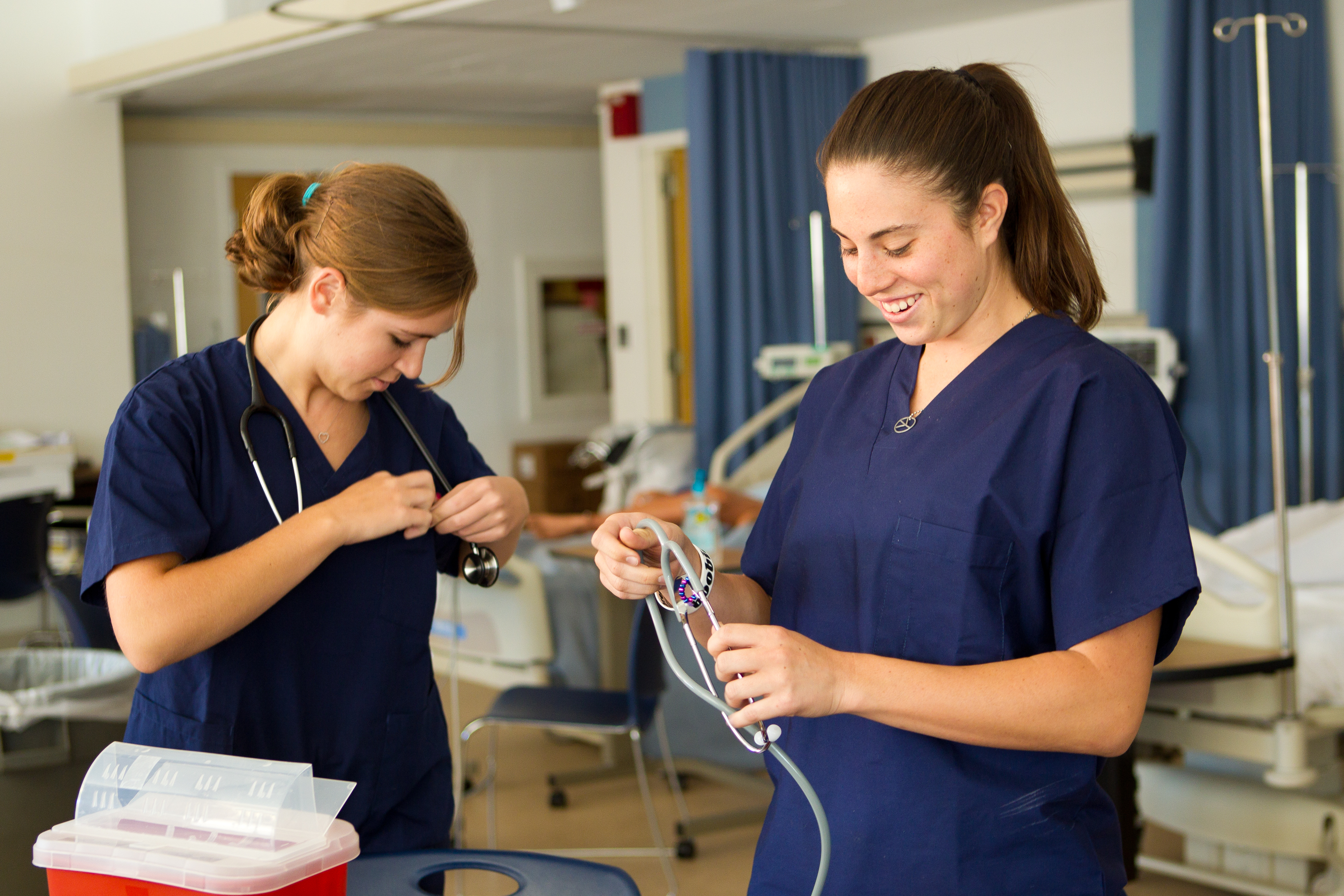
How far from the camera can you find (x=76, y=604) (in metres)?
2.60

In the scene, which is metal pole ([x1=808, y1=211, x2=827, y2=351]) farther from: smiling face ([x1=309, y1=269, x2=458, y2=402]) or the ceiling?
smiling face ([x1=309, y1=269, x2=458, y2=402])

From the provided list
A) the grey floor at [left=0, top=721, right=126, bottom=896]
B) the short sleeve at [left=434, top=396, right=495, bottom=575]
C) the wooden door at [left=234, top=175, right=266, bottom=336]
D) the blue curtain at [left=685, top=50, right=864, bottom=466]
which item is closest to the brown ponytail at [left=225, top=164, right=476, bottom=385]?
the short sleeve at [left=434, top=396, right=495, bottom=575]

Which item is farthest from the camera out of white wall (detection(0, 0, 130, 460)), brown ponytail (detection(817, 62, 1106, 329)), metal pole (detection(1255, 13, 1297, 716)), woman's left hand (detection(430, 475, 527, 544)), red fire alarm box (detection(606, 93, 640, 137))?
red fire alarm box (detection(606, 93, 640, 137))

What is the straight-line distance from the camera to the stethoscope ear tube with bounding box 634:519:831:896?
1074 mm

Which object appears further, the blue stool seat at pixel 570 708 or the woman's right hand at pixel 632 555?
the blue stool seat at pixel 570 708

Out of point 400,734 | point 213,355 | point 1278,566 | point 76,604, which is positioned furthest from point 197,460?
point 1278,566

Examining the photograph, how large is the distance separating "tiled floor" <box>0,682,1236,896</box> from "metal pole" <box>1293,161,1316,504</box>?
1360mm

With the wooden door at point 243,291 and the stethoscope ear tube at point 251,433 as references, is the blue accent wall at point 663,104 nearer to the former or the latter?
the wooden door at point 243,291

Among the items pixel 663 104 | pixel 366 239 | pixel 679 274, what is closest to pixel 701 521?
pixel 366 239

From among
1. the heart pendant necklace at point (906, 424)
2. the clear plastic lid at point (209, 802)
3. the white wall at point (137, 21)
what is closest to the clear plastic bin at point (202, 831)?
the clear plastic lid at point (209, 802)

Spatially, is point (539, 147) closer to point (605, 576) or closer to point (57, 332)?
point (57, 332)

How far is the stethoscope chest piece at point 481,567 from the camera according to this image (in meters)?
1.57

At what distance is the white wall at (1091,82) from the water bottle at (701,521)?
170 centimetres

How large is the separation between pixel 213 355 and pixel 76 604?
4.56 ft
